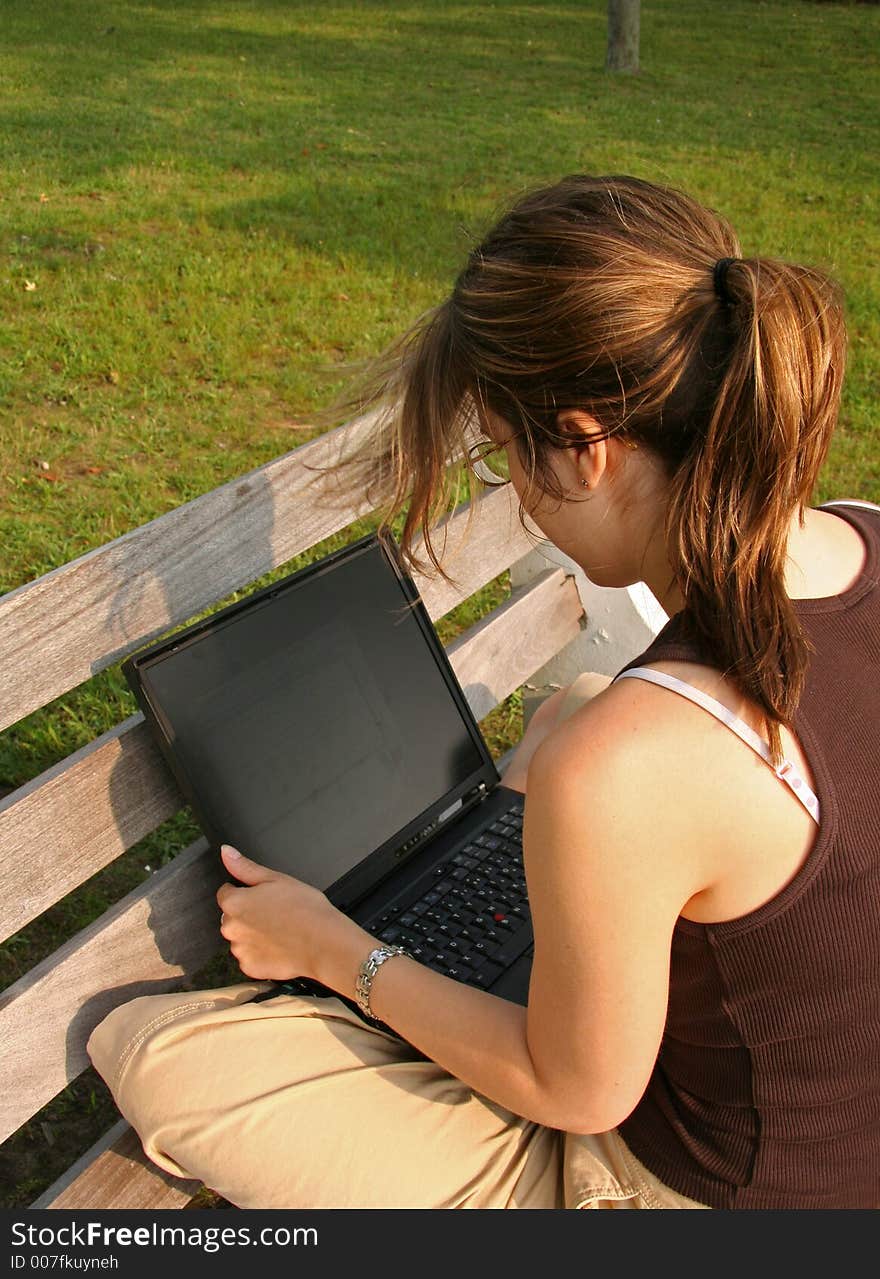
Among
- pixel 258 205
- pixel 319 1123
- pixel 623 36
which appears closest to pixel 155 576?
pixel 319 1123

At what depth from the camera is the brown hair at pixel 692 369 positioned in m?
1.48

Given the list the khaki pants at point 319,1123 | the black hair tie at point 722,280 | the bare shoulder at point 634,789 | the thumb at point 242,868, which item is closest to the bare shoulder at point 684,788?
the bare shoulder at point 634,789

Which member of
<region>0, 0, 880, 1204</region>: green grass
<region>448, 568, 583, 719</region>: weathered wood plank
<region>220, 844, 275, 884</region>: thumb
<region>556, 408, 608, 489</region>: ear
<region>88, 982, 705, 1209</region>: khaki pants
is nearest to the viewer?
<region>556, 408, 608, 489</region>: ear

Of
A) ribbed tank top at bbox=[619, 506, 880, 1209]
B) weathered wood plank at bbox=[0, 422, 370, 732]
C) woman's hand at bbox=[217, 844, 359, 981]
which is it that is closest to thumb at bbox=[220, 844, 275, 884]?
woman's hand at bbox=[217, 844, 359, 981]

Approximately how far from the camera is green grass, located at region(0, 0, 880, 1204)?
14.8 feet

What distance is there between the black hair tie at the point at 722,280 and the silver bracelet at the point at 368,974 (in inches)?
39.5

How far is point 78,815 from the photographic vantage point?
1.86 meters

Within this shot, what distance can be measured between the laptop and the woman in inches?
10.0

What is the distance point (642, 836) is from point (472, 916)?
0.90 m

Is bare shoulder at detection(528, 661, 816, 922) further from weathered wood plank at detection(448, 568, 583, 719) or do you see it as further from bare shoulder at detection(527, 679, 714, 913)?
weathered wood plank at detection(448, 568, 583, 719)

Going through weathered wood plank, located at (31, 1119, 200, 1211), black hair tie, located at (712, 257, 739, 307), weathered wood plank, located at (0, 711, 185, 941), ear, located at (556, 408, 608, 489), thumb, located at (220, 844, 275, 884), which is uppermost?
black hair tie, located at (712, 257, 739, 307)

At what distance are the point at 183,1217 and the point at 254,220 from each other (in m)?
6.54

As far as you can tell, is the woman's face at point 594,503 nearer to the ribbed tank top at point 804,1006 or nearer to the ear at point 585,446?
the ear at point 585,446

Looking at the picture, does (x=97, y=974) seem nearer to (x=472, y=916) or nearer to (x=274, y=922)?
(x=274, y=922)
